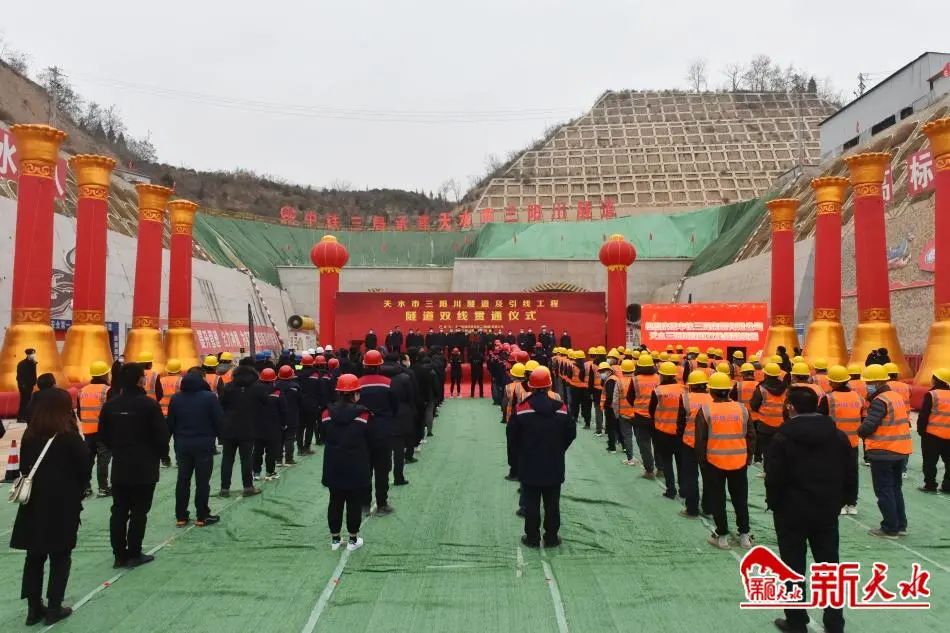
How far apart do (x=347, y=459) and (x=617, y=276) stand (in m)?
19.9

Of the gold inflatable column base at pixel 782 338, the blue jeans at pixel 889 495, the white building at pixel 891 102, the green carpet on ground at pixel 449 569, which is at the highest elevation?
the white building at pixel 891 102

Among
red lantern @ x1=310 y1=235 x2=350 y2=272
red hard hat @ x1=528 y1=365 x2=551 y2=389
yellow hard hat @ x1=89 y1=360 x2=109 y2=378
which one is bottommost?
yellow hard hat @ x1=89 y1=360 x2=109 y2=378

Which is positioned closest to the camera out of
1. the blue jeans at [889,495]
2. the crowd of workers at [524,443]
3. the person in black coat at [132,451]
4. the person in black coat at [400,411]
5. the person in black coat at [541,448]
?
the crowd of workers at [524,443]

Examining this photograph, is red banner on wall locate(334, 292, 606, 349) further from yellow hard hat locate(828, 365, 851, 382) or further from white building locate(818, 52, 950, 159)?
white building locate(818, 52, 950, 159)

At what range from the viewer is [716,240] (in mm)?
34750

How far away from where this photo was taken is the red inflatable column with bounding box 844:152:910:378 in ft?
50.4

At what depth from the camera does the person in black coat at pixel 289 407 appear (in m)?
8.72

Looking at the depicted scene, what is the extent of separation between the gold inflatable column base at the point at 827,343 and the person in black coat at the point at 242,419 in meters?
14.9

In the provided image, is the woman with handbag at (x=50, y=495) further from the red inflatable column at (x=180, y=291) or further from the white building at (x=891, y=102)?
the white building at (x=891, y=102)

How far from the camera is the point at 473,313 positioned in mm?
25375

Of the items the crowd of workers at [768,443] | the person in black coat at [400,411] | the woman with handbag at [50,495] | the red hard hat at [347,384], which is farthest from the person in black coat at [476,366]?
the woman with handbag at [50,495]

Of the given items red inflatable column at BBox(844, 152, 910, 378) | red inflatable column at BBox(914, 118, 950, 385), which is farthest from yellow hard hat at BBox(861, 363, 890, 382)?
red inflatable column at BBox(844, 152, 910, 378)

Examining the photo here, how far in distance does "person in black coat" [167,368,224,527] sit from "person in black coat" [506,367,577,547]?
2940mm

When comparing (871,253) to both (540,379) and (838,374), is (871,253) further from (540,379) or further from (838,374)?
(540,379)
